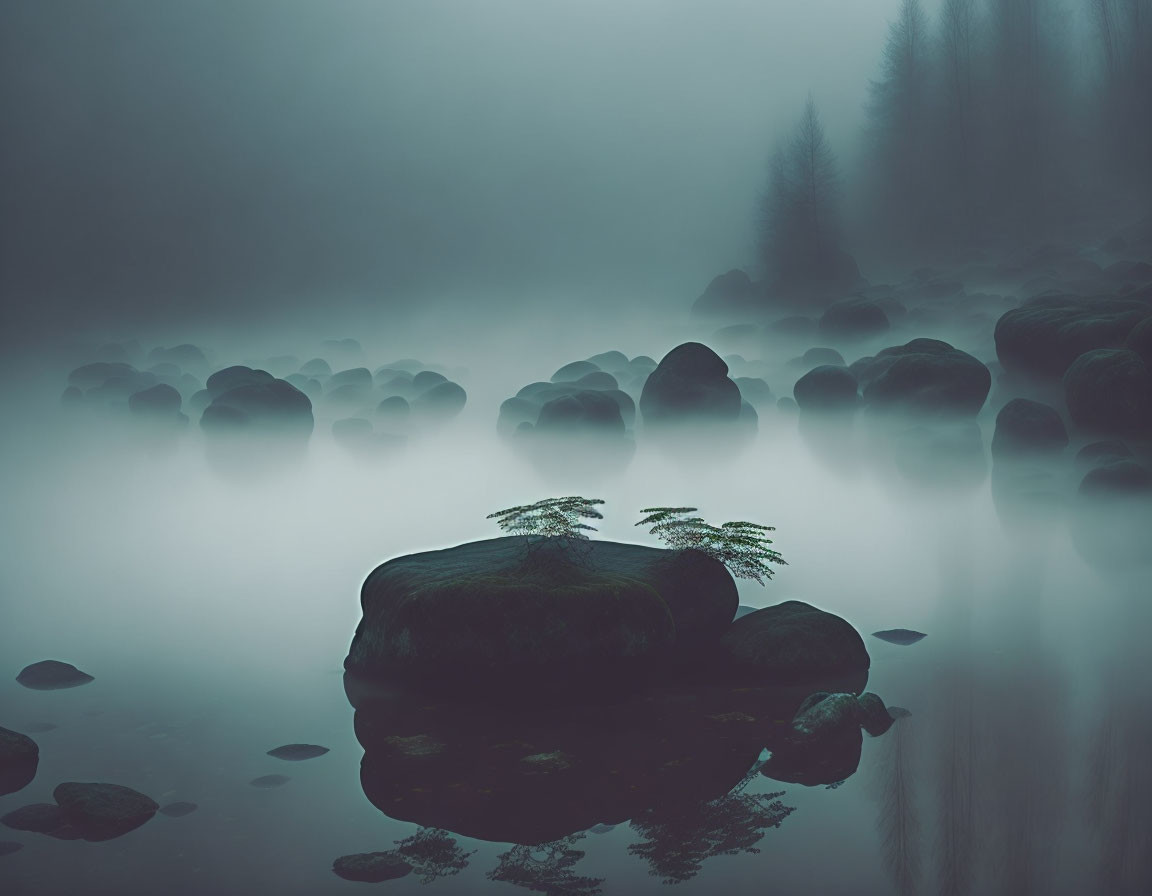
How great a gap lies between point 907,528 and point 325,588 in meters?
7.94

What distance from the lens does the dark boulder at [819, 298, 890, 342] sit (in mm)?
33000

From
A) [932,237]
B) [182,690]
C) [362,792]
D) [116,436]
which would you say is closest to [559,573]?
[362,792]

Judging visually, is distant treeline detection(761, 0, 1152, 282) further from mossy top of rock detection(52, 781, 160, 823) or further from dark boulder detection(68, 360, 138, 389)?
mossy top of rock detection(52, 781, 160, 823)

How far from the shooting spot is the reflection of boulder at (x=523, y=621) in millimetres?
7039

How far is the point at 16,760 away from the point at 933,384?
19.8 m

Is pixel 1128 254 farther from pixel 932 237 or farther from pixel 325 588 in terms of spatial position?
pixel 325 588

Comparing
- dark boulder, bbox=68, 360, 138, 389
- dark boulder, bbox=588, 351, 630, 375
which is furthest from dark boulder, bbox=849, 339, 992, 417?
dark boulder, bbox=68, 360, 138, 389

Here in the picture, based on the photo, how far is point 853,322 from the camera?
109 ft

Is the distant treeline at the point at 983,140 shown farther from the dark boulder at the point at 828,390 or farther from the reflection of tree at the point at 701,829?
the reflection of tree at the point at 701,829

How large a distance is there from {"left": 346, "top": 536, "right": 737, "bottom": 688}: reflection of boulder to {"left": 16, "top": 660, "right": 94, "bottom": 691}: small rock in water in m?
2.09

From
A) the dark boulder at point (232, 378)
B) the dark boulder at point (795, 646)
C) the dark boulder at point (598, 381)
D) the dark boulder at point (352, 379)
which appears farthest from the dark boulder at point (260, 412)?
the dark boulder at point (795, 646)

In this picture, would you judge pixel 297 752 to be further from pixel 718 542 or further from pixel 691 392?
pixel 691 392

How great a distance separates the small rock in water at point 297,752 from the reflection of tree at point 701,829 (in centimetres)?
222

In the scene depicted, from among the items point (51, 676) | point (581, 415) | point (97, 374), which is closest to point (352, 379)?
point (97, 374)
